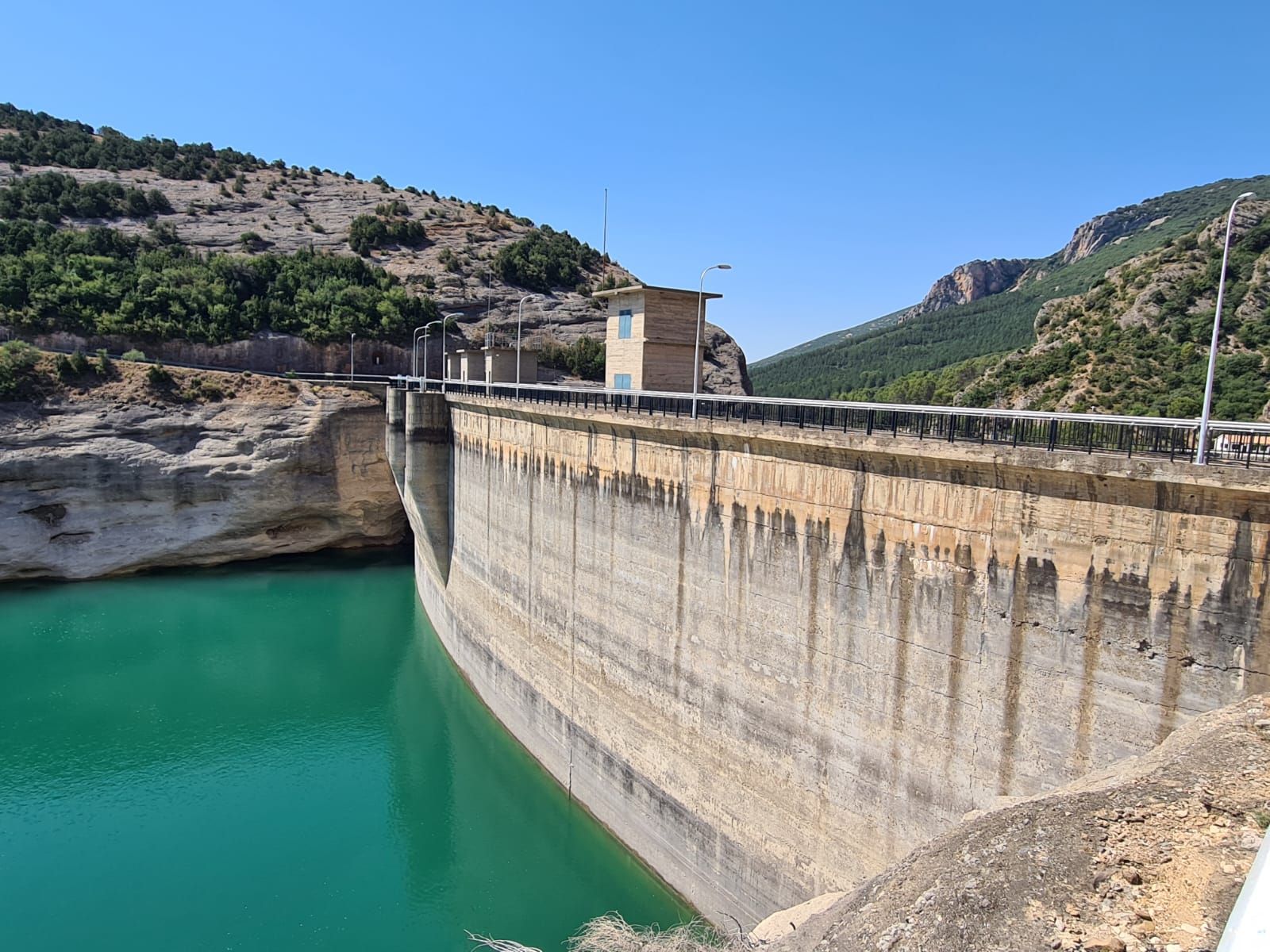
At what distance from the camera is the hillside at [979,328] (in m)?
80.2

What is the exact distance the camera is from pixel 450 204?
77.8m

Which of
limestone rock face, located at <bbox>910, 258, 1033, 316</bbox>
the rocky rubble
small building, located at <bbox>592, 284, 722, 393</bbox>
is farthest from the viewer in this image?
limestone rock face, located at <bbox>910, 258, 1033, 316</bbox>

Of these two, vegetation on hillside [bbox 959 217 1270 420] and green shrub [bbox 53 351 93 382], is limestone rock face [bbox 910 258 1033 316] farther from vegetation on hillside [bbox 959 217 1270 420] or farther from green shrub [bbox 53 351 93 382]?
green shrub [bbox 53 351 93 382]

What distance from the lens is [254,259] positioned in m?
52.3

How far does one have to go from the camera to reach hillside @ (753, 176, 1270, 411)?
80250 mm

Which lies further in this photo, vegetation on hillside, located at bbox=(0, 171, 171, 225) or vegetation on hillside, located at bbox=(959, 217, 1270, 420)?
vegetation on hillside, located at bbox=(0, 171, 171, 225)

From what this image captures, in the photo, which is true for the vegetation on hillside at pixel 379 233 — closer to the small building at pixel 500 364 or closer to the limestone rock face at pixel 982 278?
the small building at pixel 500 364

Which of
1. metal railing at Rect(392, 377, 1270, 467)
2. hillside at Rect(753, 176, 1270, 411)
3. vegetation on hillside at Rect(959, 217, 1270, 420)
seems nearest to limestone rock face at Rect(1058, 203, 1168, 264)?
hillside at Rect(753, 176, 1270, 411)

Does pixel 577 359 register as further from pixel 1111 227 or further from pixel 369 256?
pixel 1111 227

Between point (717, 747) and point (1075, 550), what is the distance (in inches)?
321

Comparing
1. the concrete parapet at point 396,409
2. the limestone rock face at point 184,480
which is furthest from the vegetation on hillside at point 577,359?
the concrete parapet at point 396,409

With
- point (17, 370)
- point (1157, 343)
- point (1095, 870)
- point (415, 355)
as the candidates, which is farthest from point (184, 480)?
point (1157, 343)

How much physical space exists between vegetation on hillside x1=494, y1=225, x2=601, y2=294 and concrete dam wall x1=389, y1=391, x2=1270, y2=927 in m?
37.7

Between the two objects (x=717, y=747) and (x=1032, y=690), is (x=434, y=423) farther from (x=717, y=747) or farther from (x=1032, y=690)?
(x=1032, y=690)
